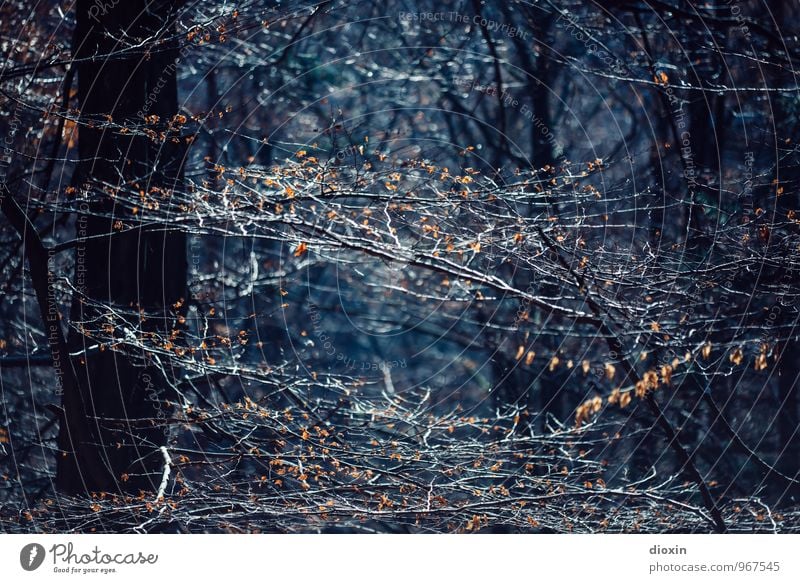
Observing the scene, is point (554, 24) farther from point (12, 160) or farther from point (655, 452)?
point (12, 160)

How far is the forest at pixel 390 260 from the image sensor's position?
4.58m

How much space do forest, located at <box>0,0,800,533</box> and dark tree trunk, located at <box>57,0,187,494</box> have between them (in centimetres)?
1

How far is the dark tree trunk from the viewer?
4570mm

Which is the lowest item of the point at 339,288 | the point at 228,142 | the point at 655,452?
the point at 655,452

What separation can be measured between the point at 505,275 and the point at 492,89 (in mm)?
1211

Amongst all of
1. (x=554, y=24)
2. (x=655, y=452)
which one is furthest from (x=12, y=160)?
(x=655, y=452)

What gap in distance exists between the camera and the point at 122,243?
460cm

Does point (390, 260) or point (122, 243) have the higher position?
point (122, 243)

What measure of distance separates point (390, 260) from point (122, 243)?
1.70m

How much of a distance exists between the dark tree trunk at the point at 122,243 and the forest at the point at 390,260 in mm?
14

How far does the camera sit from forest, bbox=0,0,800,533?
4.58m

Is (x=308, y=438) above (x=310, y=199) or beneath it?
beneath

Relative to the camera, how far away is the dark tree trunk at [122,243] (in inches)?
180

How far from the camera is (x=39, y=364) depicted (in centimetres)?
458
